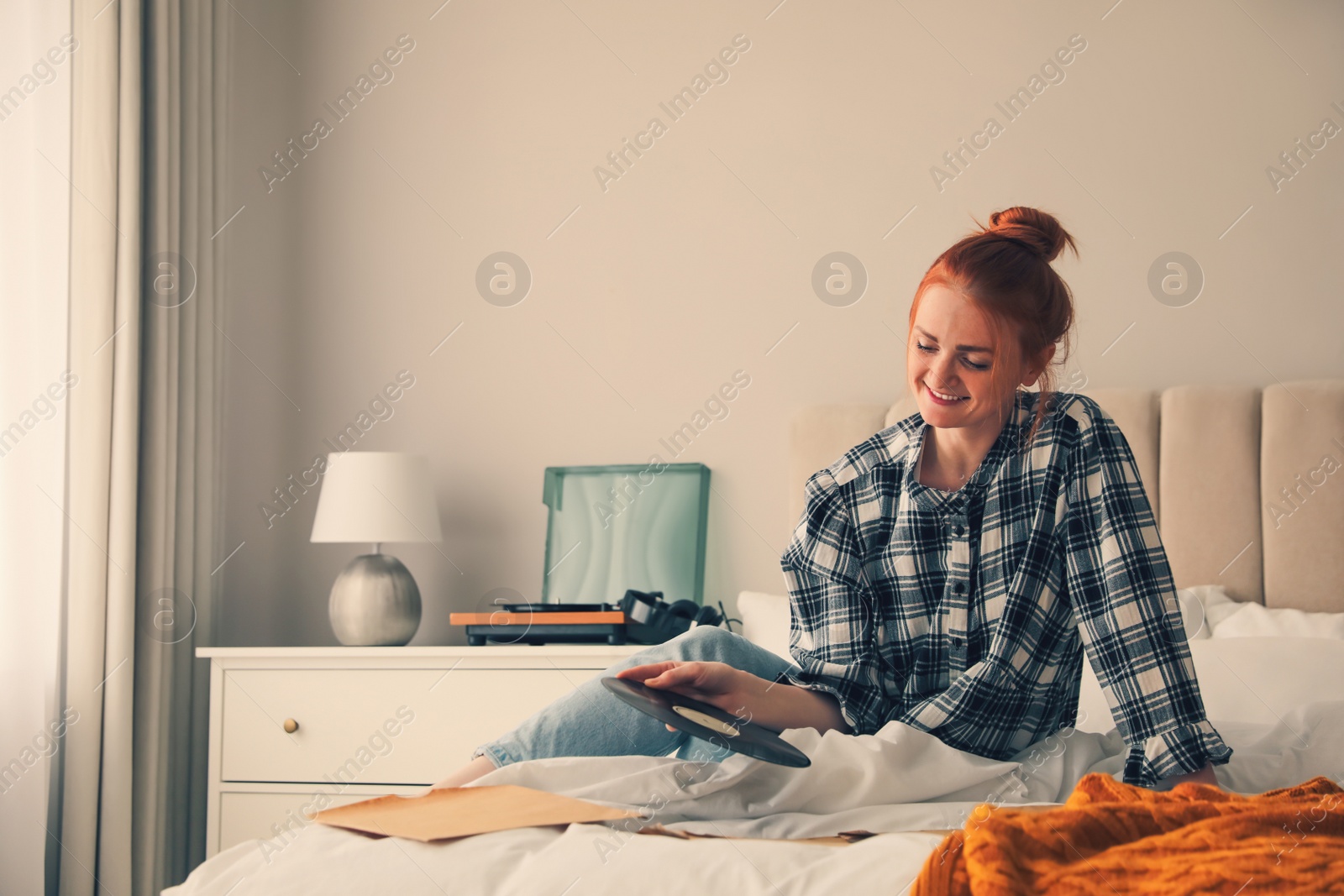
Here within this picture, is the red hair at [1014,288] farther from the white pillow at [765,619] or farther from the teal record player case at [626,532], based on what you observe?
the teal record player case at [626,532]

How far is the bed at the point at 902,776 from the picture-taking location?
2.55 ft

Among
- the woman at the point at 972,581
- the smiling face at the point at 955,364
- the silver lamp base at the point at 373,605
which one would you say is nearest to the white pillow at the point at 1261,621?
the woman at the point at 972,581

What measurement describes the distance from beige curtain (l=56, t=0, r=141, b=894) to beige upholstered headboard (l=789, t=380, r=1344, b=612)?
2002 millimetres

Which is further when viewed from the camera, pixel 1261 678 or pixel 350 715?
pixel 350 715

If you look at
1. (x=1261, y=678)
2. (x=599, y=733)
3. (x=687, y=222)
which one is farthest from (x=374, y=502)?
(x=1261, y=678)

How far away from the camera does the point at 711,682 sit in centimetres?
119

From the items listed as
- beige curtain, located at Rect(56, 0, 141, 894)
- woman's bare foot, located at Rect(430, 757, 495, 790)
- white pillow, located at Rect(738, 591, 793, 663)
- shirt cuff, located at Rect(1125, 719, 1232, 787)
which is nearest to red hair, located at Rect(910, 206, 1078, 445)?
shirt cuff, located at Rect(1125, 719, 1232, 787)

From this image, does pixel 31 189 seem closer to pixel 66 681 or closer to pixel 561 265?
pixel 66 681

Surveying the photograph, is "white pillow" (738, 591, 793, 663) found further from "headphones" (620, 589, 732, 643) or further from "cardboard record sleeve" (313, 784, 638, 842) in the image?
"cardboard record sleeve" (313, 784, 638, 842)

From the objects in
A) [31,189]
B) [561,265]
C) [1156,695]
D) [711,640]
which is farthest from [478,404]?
[1156,695]

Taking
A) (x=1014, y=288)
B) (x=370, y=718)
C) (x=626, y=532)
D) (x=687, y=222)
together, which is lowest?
(x=370, y=718)

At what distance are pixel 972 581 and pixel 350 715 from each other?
133 centimetres

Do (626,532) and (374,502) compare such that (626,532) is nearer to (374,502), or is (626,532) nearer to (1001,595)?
(374,502)

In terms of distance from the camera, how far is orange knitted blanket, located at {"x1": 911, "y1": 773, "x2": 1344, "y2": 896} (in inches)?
24.7
